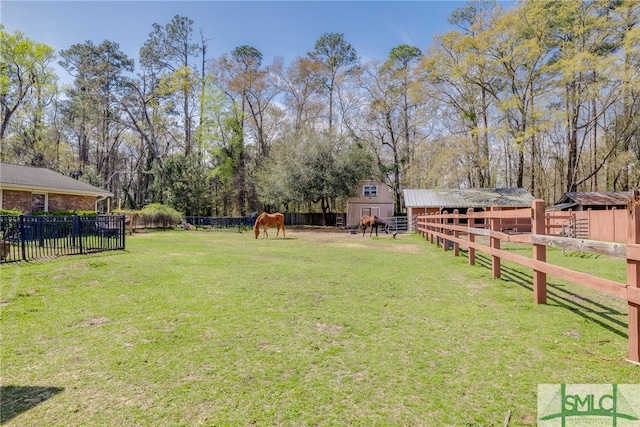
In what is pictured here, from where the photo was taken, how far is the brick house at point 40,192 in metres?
17.2

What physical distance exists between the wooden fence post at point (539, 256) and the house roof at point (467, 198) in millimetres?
21720

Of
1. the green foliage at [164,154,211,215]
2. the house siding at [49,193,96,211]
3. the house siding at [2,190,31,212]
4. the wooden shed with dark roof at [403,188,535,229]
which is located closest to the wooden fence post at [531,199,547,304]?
the wooden shed with dark roof at [403,188,535,229]

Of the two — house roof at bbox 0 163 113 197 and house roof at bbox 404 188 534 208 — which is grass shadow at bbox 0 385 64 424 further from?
house roof at bbox 404 188 534 208

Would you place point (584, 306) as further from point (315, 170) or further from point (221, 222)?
point (221, 222)

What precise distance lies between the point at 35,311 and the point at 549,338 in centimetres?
595

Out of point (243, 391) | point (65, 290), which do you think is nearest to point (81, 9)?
point (65, 290)

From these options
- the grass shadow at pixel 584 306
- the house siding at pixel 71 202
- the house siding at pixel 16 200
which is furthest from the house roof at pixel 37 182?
the grass shadow at pixel 584 306

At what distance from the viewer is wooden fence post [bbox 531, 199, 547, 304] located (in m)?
4.18

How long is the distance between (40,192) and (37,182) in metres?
0.59

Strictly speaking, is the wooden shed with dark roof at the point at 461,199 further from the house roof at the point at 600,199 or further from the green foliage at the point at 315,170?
the green foliage at the point at 315,170

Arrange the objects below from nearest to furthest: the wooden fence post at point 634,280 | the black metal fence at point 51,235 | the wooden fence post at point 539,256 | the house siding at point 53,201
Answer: the wooden fence post at point 634,280 → the wooden fence post at point 539,256 → the black metal fence at point 51,235 → the house siding at point 53,201

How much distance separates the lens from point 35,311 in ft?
13.9

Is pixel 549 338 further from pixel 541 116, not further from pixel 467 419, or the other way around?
pixel 541 116

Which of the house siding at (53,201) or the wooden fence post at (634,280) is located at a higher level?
the house siding at (53,201)
